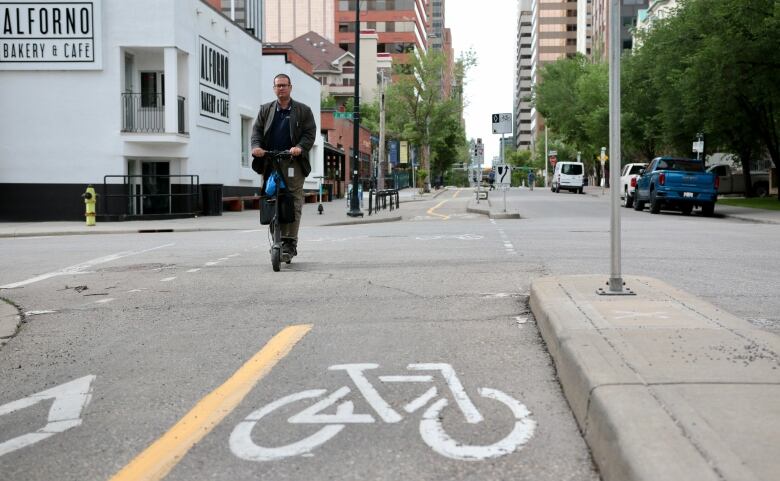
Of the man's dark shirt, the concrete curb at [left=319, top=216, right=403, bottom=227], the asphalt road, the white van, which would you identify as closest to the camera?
the asphalt road

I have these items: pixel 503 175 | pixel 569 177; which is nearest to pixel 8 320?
pixel 503 175

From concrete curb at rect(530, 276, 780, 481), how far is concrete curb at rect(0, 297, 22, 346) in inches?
A: 156

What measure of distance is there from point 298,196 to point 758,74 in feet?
80.8

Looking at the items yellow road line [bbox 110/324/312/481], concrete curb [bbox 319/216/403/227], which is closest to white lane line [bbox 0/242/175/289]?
yellow road line [bbox 110/324/312/481]

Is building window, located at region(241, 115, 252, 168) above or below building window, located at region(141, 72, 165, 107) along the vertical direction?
below

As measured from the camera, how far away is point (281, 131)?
10.3 metres

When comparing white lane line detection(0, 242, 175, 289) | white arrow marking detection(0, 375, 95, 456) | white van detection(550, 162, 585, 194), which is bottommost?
white arrow marking detection(0, 375, 95, 456)

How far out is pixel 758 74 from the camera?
30312mm

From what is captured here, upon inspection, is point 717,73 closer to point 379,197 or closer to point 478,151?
point 478,151

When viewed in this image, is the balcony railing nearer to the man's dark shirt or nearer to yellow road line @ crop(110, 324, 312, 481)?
the man's dark shirt

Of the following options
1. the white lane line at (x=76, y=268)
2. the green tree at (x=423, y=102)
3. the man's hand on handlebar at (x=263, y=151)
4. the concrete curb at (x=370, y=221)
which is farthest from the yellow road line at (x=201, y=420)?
the green tree at (x=423, y=102)

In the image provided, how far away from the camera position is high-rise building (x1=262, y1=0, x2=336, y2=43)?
124 metres

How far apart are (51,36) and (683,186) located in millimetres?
20331

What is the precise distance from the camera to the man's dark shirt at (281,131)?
10320 millimetres
